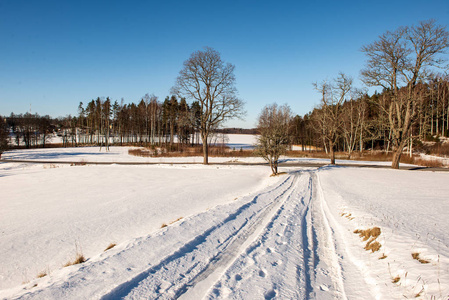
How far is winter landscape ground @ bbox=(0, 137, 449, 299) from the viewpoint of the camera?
3721 mm

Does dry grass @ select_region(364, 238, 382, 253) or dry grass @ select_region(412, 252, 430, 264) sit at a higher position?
dry grass @ select_region(412, 252, 430, 264)

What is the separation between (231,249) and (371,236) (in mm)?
3794

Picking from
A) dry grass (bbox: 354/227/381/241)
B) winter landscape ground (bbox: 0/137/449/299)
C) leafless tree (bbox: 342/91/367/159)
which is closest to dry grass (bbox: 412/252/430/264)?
winter landscape ground (bbox: 0/137/449/299)

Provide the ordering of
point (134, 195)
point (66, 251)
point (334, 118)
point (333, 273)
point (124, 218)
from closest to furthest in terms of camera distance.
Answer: point (333, 273), point (66, 251), point (124, 218), point (134, 195), point (334, 118)

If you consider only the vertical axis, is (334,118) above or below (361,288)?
above

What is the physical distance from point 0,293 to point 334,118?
30284 mm

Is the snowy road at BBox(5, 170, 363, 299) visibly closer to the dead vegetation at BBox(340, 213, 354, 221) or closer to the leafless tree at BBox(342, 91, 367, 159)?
the dead vegetation at BBox(340, 213, 354, 221)

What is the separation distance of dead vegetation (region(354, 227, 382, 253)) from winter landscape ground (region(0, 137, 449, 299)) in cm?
4

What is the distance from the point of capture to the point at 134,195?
1252cm

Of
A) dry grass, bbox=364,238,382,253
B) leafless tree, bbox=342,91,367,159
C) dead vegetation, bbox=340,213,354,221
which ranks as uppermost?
leafless tree, bbox=342,91,367,159

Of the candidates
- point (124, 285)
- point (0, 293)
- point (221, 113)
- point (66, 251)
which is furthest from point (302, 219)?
point (221, 113)

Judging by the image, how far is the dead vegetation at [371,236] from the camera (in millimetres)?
5480

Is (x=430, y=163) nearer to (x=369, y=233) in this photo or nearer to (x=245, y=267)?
(x=369, y=233)

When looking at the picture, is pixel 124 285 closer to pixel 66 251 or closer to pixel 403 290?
pixel 66 251
